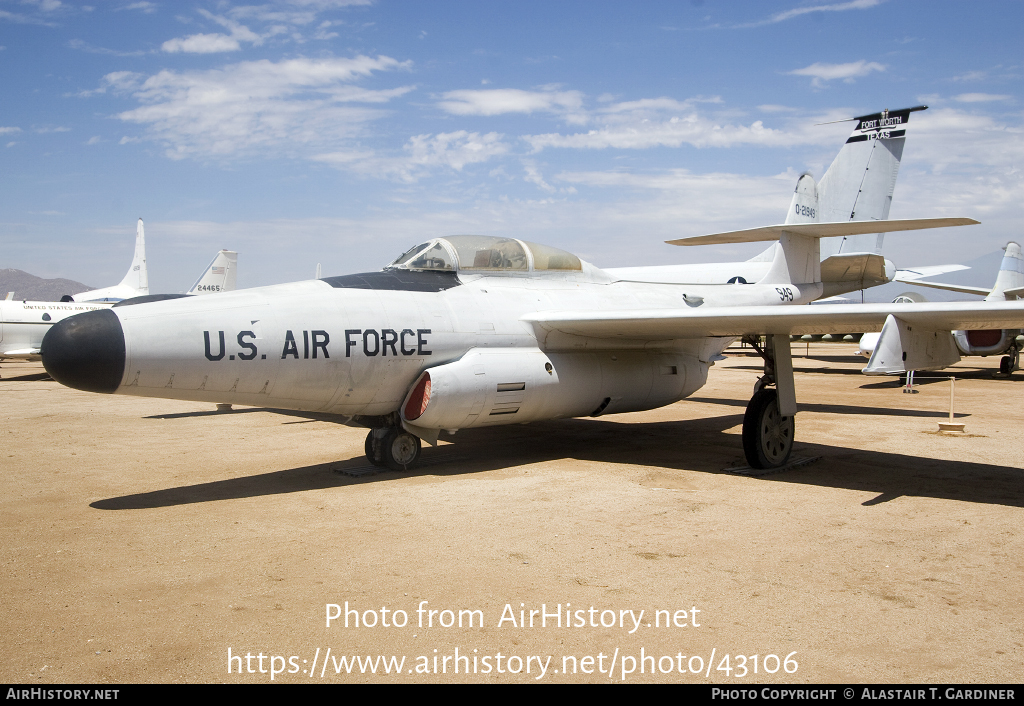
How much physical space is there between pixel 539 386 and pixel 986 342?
22.4 meters

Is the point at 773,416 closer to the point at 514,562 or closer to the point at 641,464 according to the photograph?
the point at 641,464

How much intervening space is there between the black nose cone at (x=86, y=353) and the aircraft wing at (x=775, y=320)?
4.65 meters

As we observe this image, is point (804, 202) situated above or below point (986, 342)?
above

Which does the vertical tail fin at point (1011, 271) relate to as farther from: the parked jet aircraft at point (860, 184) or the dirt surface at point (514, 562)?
the dirt surface at point (514, 562)

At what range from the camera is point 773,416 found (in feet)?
30.0

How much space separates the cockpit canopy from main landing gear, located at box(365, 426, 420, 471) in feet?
6.84

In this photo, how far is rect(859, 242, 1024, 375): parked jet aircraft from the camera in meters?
24.3

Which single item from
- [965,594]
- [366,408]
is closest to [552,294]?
[366,408]

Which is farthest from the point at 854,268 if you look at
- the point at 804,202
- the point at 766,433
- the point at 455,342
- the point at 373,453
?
the point at 373,453

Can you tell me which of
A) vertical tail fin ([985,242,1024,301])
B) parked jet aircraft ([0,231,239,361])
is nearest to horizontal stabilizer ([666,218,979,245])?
vertical tail fin ([985,242,1024,301])

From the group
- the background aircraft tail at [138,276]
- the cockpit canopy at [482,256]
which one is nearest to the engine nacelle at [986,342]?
the cockpit canopy at [482,256]

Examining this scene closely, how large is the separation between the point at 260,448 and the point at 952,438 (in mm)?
10567

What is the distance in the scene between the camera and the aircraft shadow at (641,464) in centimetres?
761
